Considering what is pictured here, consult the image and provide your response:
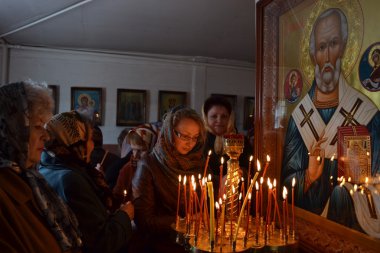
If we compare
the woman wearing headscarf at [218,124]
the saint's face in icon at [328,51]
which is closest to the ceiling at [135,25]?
the woman wearing headscarf at [218,124]

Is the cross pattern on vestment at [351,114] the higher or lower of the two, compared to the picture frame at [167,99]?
lower

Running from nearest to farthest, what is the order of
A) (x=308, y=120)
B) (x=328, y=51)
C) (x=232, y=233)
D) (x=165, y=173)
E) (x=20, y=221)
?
(x=20, y=221)
(x=232, y=233)
(x=328, y=51)
(x=308, y=120)
(x=165, y=173)

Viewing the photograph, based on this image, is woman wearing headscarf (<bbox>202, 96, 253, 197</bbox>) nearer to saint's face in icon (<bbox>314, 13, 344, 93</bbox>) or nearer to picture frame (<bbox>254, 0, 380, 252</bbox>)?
picture frame (<bbox>254, 0, 380, 252</bbox>)

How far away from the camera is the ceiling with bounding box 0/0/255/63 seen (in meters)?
3.46

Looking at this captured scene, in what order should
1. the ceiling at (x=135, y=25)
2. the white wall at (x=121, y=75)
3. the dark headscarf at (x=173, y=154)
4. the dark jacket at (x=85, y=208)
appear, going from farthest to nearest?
the white wall at (x=121, y=75) < the ceiling at (x=135, y=25) < the dark headscarf at (x=173, y=154) < the dark jacket at (x=85, y=208)

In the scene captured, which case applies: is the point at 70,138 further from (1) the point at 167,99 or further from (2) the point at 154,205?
(1) the point at 167,99

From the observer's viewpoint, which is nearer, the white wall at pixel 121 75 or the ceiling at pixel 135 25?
the ceiling at pixel 135 25

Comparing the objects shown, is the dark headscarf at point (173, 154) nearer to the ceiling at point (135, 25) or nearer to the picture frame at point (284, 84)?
the picture frame at point (284, 84)

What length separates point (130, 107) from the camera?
18.5 feet

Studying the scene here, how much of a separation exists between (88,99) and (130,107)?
2.41 feet

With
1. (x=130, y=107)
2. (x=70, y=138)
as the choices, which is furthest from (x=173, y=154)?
(x=130, y=107)

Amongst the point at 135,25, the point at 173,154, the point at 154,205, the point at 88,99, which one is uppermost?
the point at 135,25

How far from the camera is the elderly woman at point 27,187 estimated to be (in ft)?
3.19

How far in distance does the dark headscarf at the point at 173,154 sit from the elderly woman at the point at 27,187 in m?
0.66
